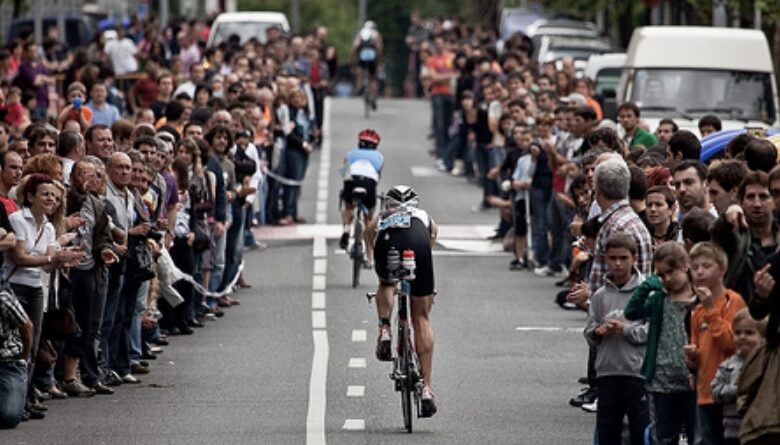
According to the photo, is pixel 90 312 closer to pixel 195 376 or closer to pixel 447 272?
pixel 195 376

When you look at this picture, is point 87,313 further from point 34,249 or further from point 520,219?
point 520,219

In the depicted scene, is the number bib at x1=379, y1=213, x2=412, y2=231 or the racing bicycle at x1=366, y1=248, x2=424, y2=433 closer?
the racing bicycle at x1=366, y1=248, x2=424, y2=433


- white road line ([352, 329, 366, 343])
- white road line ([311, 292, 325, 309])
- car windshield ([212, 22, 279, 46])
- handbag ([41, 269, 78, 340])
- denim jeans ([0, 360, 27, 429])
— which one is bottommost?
car windshield ([212, 22, 279, 46])

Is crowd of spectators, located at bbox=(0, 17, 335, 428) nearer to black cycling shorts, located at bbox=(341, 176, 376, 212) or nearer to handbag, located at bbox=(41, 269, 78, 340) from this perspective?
handbag, located at bbox=(41, 269, 78, 340)

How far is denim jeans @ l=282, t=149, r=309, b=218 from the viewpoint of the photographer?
31000 millimetres

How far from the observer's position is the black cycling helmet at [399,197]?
52.4 feet

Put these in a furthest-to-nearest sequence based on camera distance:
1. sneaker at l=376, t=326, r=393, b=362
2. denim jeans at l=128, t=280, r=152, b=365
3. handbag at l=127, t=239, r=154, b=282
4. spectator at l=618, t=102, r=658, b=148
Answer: spectator at l=618, t=102, r=658, b=148 → denim jeans at l=128, t=280, r=152, b=365 → handbag at l=127, t=239, r=154, b=282 → sneaker at l=376, t=326, r=393, b=362

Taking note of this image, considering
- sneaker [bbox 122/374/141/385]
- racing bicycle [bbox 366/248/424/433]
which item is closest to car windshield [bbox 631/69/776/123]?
sneaker [bbox 122/374/141/385]

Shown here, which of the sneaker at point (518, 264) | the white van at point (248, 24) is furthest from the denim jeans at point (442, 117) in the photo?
the sneaker at point (518, 264)

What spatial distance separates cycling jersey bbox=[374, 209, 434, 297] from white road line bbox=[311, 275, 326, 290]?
8490 mm

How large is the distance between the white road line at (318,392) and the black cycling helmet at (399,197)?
5.01 ft

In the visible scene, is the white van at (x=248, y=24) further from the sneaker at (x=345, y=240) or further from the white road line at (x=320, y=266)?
the sneaker at (x=345, y=240)

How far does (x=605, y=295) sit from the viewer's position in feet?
42.7

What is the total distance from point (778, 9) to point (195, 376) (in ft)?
54.5
